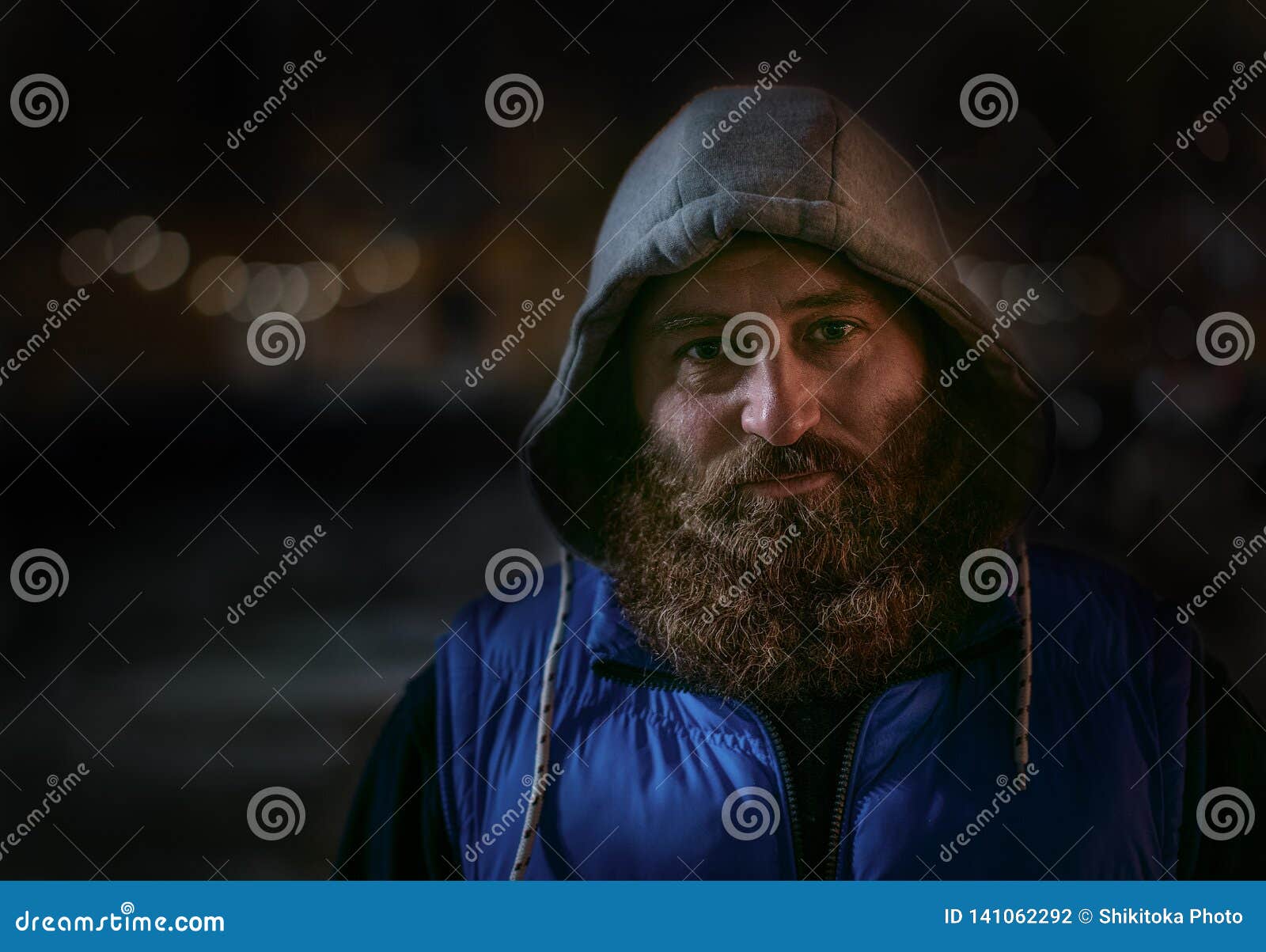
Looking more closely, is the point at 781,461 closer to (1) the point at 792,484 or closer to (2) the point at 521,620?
(1) the point at 792,484

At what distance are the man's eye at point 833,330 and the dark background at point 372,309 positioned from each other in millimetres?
306

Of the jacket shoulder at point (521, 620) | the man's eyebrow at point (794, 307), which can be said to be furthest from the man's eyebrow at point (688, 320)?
the jacket shoulder at point (521, 620)

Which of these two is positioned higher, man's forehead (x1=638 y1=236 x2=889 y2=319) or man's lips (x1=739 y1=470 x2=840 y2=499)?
man's forehead (x1=638 y1=236 x2=889 y2=319)

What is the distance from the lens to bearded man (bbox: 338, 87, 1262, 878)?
4.71ft

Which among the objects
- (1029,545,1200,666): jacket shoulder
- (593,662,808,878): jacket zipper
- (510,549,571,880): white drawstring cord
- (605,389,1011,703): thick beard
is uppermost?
(1029,545,1200,666): jacket shoulder

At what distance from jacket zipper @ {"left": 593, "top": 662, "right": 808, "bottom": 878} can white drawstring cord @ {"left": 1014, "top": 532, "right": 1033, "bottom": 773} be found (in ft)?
1.06

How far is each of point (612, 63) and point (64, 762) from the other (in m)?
1.39

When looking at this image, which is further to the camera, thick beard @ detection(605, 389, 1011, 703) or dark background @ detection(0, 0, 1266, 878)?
dark background @ detection(0, 0, 1266, 878)

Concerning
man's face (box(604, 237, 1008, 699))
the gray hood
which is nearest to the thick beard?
man's face (box(604, 237, 1008, 699))

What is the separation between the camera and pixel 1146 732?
4.84 ft

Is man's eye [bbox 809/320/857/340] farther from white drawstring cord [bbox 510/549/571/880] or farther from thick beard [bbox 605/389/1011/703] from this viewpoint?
white drawstring cord [bbox 510/549/571/880]

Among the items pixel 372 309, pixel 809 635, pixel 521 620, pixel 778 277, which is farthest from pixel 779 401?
pixel 372 309

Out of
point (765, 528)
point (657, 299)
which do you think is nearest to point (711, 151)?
point (657, 299)
